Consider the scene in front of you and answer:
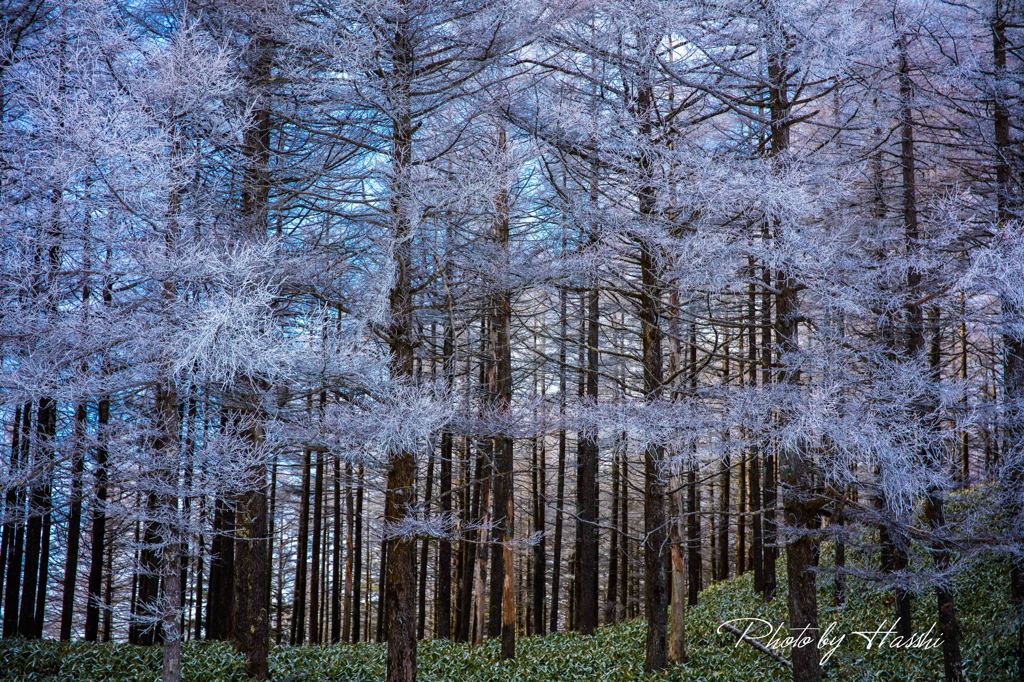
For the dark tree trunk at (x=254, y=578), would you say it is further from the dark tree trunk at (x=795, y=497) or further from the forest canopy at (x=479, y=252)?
the dark tree trunk at (x=795, y=497)

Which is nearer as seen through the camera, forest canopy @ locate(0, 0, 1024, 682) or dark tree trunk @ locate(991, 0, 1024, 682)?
forest canopy @ locate(0, 0, 1024, 682)

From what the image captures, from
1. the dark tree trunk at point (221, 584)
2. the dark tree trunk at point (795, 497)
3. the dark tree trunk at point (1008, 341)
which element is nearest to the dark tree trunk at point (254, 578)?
the dark tree trunk at point (221, 584)

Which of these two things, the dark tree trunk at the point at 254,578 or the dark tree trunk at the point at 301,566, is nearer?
the dark tree trunk at the point at 254,578

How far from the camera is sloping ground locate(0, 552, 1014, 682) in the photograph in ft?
34.3

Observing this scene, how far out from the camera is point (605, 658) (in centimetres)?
1207

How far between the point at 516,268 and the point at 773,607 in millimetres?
9458

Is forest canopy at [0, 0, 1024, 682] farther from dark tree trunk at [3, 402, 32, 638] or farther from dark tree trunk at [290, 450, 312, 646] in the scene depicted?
dark tree trunk at [290, 450, 312, 646]

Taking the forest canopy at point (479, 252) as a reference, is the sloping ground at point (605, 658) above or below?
below

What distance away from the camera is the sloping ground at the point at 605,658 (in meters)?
10.5

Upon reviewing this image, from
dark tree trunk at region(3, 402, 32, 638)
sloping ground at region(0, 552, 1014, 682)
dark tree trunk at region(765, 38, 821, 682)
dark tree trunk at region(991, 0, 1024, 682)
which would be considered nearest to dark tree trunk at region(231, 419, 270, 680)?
sloping ground at region(0, 552, 1014, 682)

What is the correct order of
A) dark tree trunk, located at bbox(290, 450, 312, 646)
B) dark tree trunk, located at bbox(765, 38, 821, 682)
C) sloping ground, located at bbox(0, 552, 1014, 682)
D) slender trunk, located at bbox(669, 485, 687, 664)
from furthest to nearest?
dark tree trunk, located at bbox(290, 450, 312, 646) → slender trunk, located at bbox(669, 485, 687, 664) → sloping ground, located at bbox(0, 552, 1014, 682) → dark tree trunk, located at bbox(765, 38, 821, 682)

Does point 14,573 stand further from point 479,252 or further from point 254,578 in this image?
point 479,252

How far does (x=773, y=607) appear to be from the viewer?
1481cm

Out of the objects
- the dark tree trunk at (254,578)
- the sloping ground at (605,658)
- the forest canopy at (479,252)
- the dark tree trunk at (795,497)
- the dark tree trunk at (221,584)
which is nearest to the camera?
the forest canopy at (479,252)
